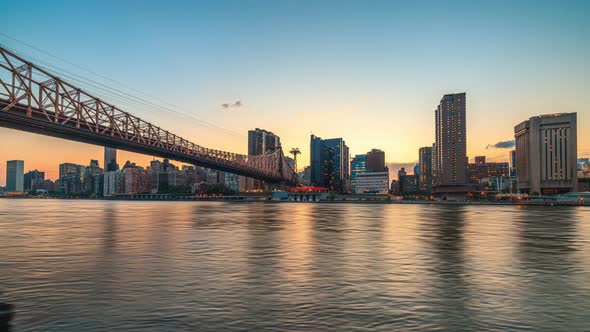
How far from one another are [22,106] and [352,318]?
247 feet

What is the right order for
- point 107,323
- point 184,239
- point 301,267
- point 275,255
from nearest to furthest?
point 107,323 → point 301,267 → point 275,255 → point 184,239

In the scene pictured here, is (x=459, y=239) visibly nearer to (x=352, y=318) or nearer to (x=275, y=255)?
(x=275, y=255)

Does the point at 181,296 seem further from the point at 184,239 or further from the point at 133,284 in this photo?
the point at 184,239

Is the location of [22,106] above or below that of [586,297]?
above

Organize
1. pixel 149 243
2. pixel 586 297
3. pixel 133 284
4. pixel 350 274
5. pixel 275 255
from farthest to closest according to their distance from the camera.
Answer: pixel 149 243 < pixel 275 255 < pixel 350 274 < pixel 133 284 < pixel 586 297

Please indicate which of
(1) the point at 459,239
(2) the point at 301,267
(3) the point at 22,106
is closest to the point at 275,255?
(2) the point at 301,267

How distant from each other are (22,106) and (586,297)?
78088mm

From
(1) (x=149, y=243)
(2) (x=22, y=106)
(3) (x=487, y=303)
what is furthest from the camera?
(2) (x=22, y=106)

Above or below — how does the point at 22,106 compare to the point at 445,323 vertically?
above

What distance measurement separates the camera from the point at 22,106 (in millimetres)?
70562

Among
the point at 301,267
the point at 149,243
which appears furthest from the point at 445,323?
the point at 149,243

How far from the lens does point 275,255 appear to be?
79.1ft

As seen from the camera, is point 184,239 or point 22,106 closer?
point 184,239

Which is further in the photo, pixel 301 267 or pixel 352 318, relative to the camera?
pixel 301 267
